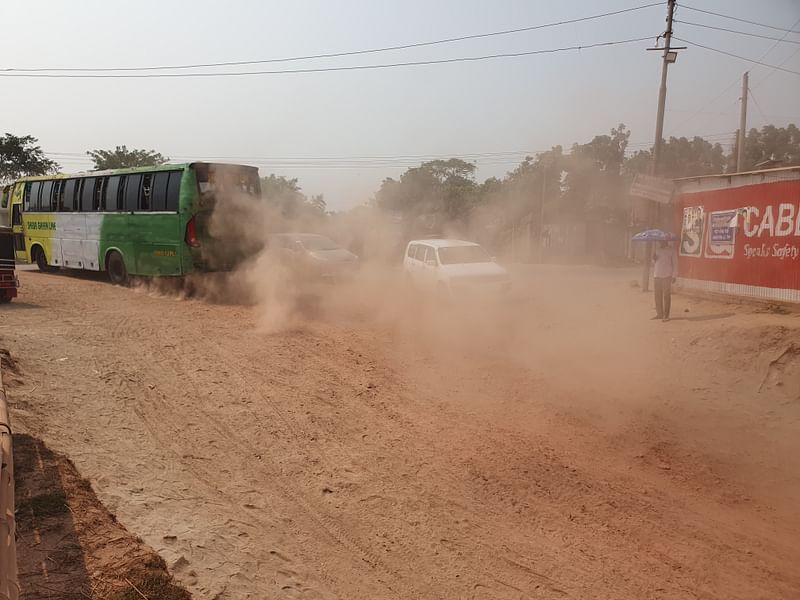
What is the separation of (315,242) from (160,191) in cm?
400

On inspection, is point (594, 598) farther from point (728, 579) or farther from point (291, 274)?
point (291, 274)

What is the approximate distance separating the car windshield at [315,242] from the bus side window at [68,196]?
23.0ft

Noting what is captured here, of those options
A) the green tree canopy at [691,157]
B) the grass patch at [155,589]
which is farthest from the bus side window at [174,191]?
the green tree canopy at [691,157]

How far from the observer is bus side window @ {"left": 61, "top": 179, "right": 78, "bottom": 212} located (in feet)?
54.8

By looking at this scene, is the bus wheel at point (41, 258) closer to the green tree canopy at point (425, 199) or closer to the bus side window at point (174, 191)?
the bus side window at point (174, 191)

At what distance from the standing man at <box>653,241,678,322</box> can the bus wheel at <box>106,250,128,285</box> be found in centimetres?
1316

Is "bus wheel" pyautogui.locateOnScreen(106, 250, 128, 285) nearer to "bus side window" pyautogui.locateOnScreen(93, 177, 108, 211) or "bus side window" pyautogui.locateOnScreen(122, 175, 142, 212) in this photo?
"bus side window" pyautogui.locateOnScreen(93, 177, 108, 211)

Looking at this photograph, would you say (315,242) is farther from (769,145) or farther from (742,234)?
(769,145)

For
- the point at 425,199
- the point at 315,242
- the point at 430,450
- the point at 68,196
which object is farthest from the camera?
the point at 425,199

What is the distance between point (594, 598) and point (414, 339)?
7.01 meters

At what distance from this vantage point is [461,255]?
47.5 ft

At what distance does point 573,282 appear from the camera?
22.1 meters

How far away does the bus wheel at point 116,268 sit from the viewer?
616 inches

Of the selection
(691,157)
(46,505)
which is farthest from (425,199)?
(691,157)
